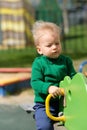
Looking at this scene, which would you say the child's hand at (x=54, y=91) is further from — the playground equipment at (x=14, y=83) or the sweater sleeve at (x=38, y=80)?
the playground equipment at (x=14, y=83)

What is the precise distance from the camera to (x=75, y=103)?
9.50 feet

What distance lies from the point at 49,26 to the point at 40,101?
53 cm

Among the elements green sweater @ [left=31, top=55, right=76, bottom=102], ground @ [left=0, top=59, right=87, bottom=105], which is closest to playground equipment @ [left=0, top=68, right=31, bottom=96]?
ground @ [left=0, top=59, right=87, bottom=105]

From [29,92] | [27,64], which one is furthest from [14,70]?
[27,64]

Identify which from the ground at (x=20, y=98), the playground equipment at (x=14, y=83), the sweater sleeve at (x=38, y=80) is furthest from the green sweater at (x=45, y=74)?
the playground equipment at (x=14, y=83)

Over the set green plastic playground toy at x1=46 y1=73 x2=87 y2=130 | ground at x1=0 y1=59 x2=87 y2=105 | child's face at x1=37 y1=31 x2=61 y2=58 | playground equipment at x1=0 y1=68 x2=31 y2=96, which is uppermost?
child's face at x1=37 y1=31 x2=61 y2=58

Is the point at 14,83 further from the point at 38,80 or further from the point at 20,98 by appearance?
the point at 38,80

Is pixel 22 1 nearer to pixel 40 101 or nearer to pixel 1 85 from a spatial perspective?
pixel 1 85

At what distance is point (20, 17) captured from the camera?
10.9 meters

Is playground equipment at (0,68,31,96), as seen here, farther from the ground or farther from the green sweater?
the green sweater

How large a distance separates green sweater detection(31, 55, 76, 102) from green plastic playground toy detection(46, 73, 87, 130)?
8 cm

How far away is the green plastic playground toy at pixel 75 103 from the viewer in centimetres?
276

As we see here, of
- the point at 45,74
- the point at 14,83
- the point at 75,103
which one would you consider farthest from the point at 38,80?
the point at 14,83

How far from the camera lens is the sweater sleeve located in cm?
306
